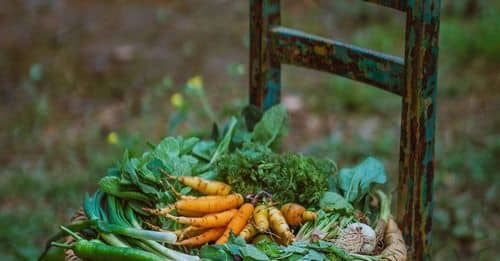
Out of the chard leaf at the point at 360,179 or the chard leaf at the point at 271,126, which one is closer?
the chard leaf at the point at 360,179

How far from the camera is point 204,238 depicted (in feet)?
5.54

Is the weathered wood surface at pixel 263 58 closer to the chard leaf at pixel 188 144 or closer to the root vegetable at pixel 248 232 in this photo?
the chard leaf at pixel 188 144

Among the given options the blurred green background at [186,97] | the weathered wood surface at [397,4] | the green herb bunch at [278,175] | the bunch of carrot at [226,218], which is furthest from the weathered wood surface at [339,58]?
the blurred green background at [186,97]

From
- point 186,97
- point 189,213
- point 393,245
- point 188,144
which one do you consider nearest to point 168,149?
point 188,144

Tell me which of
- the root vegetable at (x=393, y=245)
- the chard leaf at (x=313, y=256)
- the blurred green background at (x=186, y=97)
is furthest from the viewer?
the blurred green background at (x=186, y=97)

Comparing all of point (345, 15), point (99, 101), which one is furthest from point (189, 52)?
point (345, 15)

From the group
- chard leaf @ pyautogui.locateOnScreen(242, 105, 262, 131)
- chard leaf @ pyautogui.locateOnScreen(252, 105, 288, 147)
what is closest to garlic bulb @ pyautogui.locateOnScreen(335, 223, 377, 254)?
chard leaf @ pyautogui.locateOnScreen(252, 105, 288, 147)

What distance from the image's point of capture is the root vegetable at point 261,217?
5.49 feet

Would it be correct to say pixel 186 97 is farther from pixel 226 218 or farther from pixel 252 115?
pixel 226 218

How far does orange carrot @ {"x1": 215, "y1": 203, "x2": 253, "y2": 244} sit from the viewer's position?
1676 millimetres

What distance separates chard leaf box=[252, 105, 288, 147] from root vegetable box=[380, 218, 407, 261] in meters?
0.34

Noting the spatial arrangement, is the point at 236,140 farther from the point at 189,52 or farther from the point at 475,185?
the point at 189,52

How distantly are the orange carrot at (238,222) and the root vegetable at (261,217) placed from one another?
1 centimetres

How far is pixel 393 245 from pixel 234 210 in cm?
33
